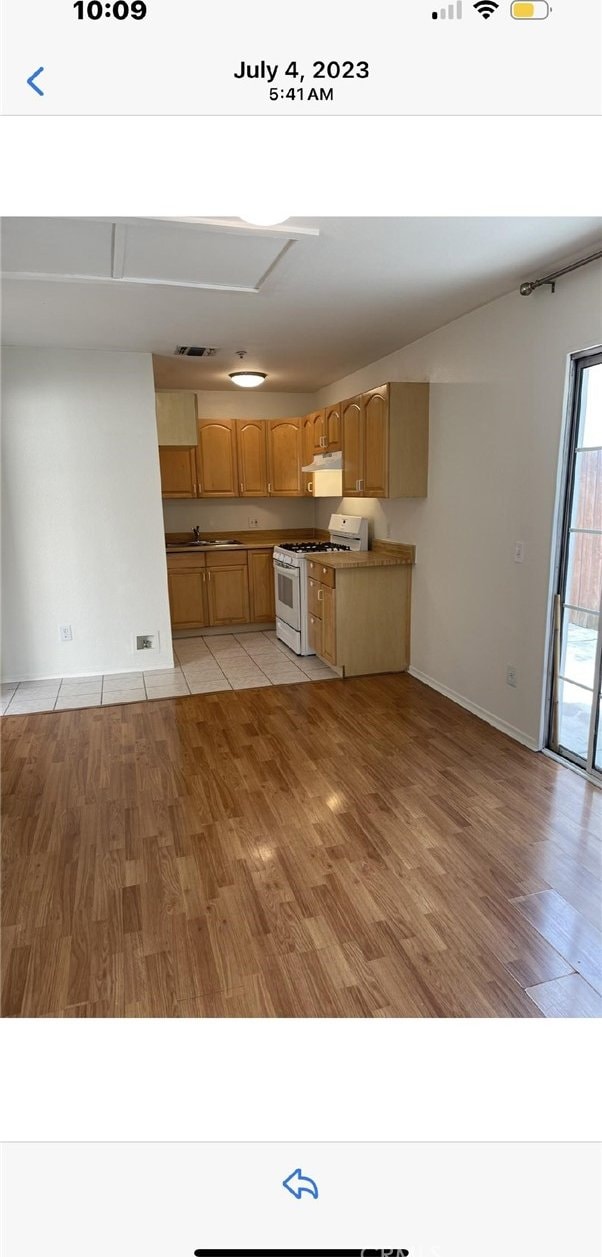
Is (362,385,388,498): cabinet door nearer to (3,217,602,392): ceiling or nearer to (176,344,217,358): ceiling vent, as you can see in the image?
(3,217,602,392): ceiling

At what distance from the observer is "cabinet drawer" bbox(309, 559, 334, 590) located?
4.39 meters

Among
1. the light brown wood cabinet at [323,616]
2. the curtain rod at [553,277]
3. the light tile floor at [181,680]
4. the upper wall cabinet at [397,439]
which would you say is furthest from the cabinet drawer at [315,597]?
the curtain rod at [553,277]

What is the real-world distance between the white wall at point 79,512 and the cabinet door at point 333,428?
4.87ft

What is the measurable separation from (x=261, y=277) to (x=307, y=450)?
3161mm

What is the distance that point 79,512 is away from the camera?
4.43 m

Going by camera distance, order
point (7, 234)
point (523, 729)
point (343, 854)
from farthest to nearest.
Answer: point (523, 729), point (343, 854), point (7, 234)

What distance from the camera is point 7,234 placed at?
2.10m
